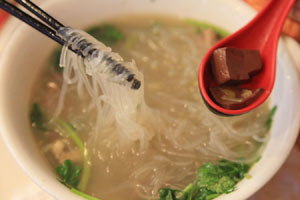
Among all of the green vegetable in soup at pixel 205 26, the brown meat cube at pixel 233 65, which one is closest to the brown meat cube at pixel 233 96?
the brown meat cube at pixel 233 65

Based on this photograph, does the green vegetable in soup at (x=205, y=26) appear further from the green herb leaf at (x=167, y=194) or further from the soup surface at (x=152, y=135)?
the green herb leaf at (x=167, y=194)

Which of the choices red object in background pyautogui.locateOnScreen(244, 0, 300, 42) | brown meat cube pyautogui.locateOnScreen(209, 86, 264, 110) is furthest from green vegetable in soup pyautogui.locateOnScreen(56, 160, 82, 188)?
red object in background pyautogui.locateOnScreen(244, 0, 300, 42)

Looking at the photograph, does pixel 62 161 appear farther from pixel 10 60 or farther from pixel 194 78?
pixel 194 78

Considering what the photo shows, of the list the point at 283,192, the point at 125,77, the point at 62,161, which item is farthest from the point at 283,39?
the point at 62,161

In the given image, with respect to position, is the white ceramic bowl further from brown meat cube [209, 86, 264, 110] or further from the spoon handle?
brown meat cube [209, 86, 264, 110]

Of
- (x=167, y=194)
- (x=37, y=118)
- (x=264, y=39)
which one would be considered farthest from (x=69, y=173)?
(x=264, y=39)

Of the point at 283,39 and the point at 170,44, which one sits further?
the point at 170,44

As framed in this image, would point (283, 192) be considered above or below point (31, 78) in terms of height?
below
